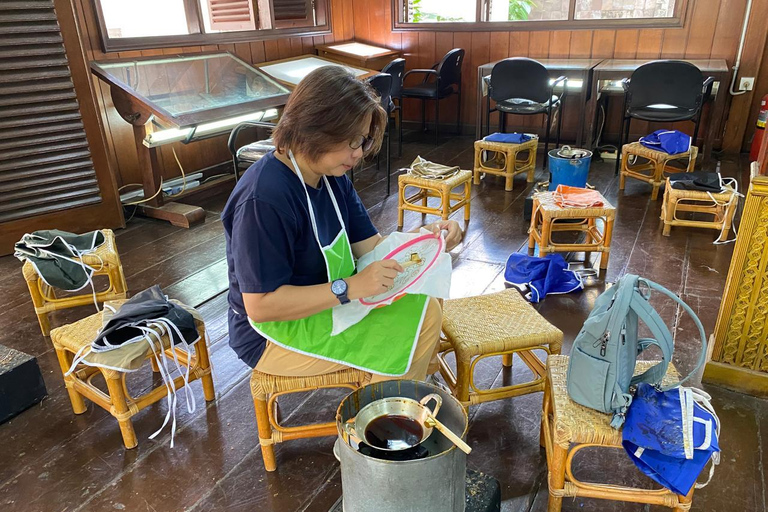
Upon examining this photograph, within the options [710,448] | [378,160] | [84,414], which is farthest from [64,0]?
[710,448]

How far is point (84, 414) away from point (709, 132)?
15.4 ft

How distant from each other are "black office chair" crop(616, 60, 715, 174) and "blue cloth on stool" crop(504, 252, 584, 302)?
2.08 m

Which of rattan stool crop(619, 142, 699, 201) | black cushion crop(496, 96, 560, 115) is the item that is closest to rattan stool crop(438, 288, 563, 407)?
rattan stool crop(619, 142, 699, 201)

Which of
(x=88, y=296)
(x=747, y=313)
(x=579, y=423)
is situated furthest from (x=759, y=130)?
(x=88, y=296)

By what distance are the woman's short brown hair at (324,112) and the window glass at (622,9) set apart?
455 cm

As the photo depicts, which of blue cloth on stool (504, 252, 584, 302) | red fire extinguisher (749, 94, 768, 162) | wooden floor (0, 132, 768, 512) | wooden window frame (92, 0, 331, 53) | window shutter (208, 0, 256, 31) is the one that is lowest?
wooden floor (0, 132, 768, 512)

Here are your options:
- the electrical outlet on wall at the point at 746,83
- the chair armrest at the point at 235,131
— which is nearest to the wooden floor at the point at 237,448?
the chair armrest at the point at 235,131

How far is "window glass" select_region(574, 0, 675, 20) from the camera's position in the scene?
15.9ft

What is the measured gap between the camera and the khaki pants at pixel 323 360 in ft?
4.83

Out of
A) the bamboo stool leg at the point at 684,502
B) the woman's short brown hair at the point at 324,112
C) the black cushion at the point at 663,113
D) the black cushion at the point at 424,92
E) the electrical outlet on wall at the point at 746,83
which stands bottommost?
the bamboo stool leg at the point at 684,502

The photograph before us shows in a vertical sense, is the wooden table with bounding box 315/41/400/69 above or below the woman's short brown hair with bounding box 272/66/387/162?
below

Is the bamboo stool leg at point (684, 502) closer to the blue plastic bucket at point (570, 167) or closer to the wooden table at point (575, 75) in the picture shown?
the blue plastic bucket at point (570, 167)

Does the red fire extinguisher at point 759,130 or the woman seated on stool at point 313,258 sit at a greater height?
the woman seated on stool at point 313,258

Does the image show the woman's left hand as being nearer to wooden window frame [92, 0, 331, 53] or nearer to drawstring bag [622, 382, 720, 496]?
drawstring bag [622, 382, 720, 496]
